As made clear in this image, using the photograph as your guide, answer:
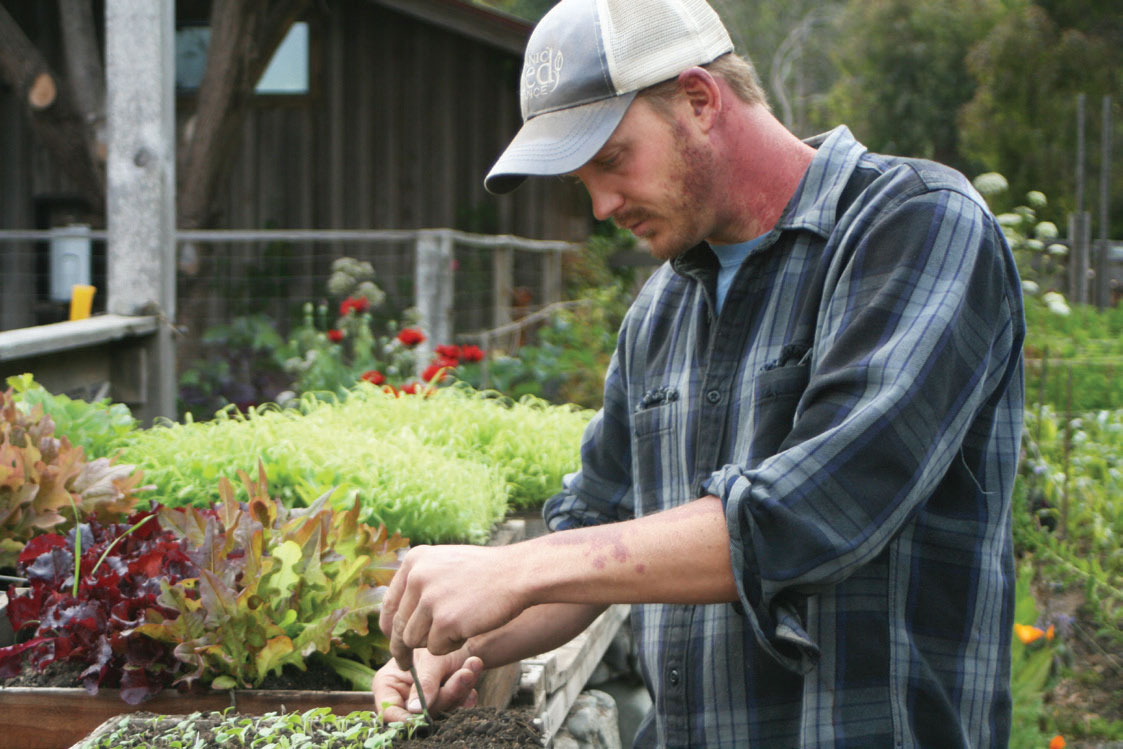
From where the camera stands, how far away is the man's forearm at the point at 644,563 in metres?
1.35

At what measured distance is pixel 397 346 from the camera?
680cm

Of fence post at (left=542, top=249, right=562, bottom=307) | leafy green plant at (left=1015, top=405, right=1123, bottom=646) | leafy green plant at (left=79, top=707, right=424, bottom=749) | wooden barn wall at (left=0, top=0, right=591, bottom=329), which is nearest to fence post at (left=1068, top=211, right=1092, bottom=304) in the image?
leafy green plant at (left=1015, top=405, right=1123, bottom=646)

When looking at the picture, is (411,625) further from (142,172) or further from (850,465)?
(142,172)

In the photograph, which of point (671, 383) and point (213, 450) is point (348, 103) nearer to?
point (213, 450)

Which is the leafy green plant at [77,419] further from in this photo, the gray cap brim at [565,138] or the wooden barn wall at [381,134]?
the wooden barn wall at [381,134]

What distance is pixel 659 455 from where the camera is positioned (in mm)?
1886

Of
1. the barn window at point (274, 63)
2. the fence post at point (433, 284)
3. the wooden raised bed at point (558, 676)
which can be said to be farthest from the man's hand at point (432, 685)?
the barn window at point (274, 63)

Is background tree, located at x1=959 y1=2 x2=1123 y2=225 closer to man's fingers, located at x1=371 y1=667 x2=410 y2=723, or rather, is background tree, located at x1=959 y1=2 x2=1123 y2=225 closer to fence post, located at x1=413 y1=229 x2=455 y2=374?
fence post, located at x1=413 y1=229 x2=455 y2=374

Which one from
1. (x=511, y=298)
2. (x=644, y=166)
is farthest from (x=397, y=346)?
(x=644, y=166)

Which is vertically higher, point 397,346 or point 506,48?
point 506,48

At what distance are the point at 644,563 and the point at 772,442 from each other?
1.05 ft

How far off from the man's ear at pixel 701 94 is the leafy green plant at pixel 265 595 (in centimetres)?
100

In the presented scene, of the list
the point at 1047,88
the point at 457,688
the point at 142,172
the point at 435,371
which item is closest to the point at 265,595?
the point at 457,688

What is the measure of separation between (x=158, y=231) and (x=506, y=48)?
6668 millimetres
